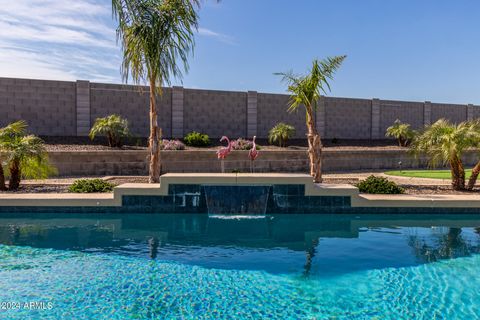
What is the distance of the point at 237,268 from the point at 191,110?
1894cm

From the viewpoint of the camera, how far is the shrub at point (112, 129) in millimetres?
21281

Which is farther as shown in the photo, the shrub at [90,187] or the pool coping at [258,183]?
the shrub at [90,187]

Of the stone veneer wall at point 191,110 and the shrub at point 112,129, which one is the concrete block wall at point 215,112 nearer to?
the stone veneer wall at point 191,110

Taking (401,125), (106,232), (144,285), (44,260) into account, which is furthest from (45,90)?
(401,125)

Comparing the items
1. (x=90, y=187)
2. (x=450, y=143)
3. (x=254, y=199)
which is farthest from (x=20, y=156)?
(x=450, y=143)

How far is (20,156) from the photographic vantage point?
44.6 ft

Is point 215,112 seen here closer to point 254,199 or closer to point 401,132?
point 401,132

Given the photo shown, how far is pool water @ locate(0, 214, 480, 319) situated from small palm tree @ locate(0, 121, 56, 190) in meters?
3.08

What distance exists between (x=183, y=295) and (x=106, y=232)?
4471 millimetres

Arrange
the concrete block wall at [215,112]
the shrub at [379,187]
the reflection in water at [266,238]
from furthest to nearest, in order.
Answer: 1. the concrete block wall at [215,112]
2. the shrub at [379,187]
3. the reflection in water at [266,238]

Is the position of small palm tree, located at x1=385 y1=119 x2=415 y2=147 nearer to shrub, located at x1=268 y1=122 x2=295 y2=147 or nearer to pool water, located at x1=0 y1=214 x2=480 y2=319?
shrub, located at x1=268 y1=122 x2=295 y2=147

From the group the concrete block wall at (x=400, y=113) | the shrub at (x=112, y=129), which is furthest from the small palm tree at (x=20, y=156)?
Result: the concrete block wall at (x=400, y=113)

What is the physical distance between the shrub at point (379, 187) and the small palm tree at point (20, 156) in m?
11.2

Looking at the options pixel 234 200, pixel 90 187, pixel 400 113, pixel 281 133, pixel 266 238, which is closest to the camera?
pixel 266 238
